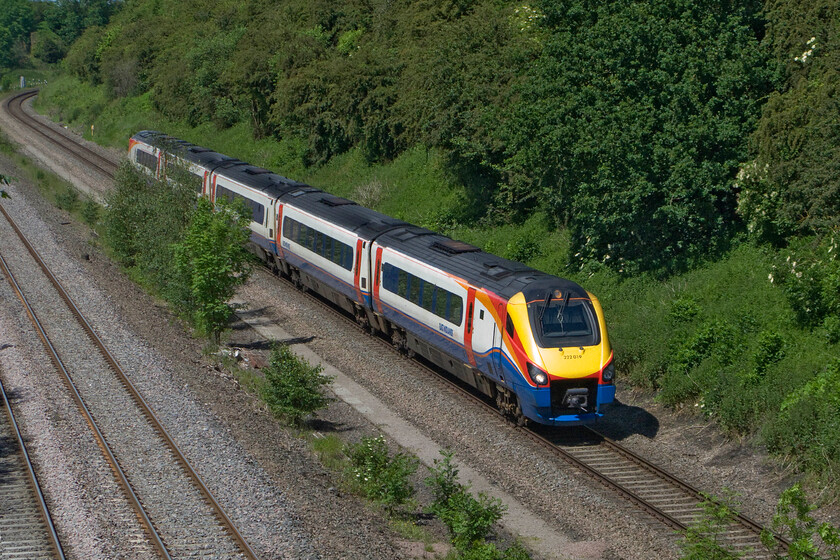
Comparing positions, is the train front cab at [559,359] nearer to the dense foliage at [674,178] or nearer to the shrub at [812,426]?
Answer: the dense foliage at [674,178]

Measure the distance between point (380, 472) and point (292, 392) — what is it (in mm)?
3661

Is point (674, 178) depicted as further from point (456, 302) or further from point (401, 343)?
point (401, 343)

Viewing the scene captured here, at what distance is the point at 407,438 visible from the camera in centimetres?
1758

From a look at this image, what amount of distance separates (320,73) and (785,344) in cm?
3046

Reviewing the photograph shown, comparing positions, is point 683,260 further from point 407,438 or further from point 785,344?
point 407,438

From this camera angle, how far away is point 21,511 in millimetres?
13094

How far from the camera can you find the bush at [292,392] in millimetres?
17672

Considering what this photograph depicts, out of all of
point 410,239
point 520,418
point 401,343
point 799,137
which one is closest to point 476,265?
point 410,239

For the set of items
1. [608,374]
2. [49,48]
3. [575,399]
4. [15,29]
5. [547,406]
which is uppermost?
[15,29]

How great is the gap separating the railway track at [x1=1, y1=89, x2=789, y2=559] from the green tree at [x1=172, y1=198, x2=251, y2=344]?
806cm

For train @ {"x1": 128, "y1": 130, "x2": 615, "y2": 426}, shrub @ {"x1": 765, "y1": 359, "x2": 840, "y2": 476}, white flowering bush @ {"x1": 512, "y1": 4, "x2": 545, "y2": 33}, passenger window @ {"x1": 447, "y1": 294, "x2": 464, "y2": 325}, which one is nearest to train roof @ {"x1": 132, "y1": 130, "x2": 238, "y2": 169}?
train @ {"x1": 128, "y1": 130, "x2": 615, "y2": 426}

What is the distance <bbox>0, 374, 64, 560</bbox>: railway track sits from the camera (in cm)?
1192

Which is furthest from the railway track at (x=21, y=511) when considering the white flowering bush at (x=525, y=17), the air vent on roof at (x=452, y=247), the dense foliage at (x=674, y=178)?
the white flowering bush at (x=525, y=17)

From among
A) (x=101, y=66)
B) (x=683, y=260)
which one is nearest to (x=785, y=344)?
(x=683, y=260)
